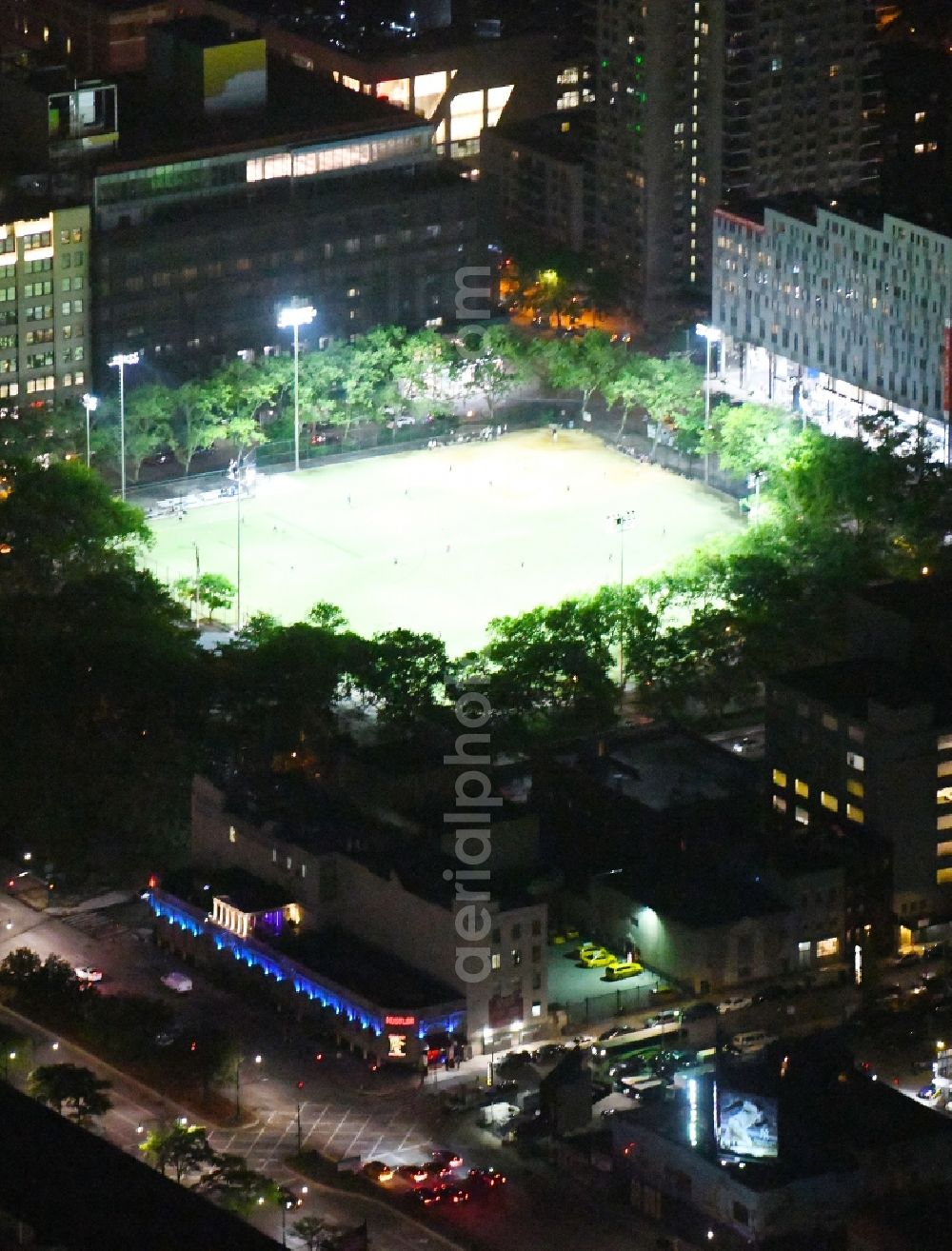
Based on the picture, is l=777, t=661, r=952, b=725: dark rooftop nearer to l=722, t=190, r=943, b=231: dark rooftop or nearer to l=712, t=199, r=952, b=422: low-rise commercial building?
l=712, t=199, r=952, b=422: low-rise commercial building

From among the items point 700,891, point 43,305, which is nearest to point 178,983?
point 700,891

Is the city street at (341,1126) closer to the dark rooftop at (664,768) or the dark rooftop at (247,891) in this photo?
the dark rooftop at (247,891)

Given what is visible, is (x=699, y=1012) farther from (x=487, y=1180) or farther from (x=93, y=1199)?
(x=93, y=1199)

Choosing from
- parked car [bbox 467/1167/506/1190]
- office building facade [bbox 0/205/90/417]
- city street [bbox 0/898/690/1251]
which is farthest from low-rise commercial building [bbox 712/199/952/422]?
parked car [bbox 467/1167/506/1190]

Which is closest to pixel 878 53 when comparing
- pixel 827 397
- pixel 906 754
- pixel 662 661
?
pixel 827 397

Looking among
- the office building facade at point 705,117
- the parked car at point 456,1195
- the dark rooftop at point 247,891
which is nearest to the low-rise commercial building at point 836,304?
the office building facade at point 705,117
